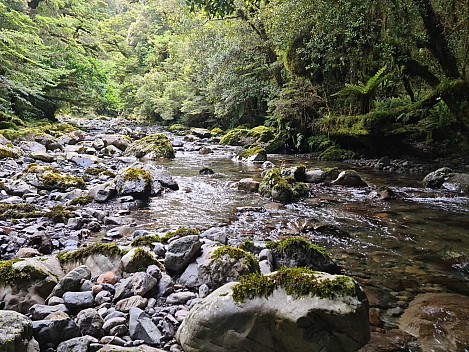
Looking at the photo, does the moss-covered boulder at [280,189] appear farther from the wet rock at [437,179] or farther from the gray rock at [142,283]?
the gray rock at [142,283]

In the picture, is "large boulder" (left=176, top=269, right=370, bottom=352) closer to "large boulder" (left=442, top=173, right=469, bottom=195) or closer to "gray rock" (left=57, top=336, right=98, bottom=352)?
"gray rock" (left=57, top=336, right=98, bottom=352)

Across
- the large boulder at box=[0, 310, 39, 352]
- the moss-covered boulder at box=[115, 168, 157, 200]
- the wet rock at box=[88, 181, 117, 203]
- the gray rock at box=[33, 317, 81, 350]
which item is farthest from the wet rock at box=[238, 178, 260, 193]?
the large boulder at box=[0, 310, 39, 352]

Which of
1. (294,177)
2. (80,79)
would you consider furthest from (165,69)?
(294,177)

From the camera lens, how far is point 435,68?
31.4 ft

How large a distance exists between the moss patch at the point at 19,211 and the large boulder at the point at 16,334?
13.2 feet

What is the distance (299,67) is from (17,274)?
41.0 feet

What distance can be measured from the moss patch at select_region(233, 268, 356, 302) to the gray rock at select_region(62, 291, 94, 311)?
1.27 metres

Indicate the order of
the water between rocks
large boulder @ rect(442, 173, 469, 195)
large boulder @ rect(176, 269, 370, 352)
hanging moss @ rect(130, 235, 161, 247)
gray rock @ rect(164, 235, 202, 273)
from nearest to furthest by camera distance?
large boulder @ rect(176, 269, 370, 352) → gray rock @ rect(164, 235, 202, 273) → the water between rocks → hanging moss @ rect(130, 235, 161, 247) → large boulder @ rect(442, 173, 469, 195)

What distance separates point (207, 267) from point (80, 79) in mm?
18697

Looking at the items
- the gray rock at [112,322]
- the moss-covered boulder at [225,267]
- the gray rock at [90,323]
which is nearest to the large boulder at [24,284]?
the gray rock at [90,323]

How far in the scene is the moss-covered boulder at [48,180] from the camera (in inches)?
302

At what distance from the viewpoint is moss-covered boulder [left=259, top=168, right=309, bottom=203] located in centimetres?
732

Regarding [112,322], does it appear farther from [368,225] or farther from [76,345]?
[368,225]

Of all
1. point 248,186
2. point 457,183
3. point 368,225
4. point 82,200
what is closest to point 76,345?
point 368,225
